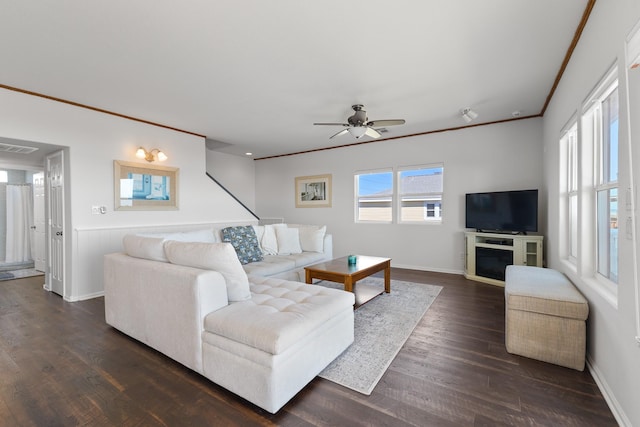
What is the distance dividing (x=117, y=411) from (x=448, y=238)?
495 cm

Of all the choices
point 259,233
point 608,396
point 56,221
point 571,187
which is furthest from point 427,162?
point 56,221

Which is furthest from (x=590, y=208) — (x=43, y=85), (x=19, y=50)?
(x=43, y=85)

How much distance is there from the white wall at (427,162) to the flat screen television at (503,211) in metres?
0.31

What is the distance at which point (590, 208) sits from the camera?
91.7 inches

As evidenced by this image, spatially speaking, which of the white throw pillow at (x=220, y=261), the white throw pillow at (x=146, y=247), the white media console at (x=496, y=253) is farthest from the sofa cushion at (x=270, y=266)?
the white media console at (x=496, y=253)

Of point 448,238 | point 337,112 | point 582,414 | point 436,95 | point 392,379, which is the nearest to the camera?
point 582,414

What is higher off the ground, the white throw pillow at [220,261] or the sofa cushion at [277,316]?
the white throw pillow at [220,261]

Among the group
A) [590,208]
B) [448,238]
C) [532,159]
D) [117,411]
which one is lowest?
[117,411]

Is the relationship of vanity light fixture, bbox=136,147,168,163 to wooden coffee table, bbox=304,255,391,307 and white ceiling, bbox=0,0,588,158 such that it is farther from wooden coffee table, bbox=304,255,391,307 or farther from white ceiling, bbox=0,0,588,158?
wooden coffee table, bbox=304,255,391,307

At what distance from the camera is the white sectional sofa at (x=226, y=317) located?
165cm

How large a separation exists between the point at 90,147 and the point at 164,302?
3058 mm

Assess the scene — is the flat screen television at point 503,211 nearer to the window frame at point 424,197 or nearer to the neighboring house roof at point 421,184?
the window frame at point 424,197

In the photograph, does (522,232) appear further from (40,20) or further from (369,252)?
(40,20)

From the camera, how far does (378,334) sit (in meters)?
2.64
